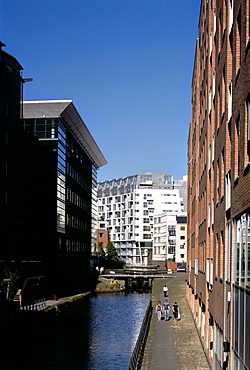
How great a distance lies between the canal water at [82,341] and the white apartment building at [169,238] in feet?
295

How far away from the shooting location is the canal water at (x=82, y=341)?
39250 millimetres

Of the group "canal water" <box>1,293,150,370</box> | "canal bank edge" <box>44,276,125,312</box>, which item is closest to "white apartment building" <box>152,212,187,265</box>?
"canal bank edge" <box>44,276,125,312</box>

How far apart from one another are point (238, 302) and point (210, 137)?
16905 millimetres

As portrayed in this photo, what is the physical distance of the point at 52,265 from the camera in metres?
86.1

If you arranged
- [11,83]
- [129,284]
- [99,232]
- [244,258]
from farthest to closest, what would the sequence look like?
[99,232]
[129,284]
[11,83]
[244,258]

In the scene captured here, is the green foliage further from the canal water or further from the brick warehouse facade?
the brick warehouse facade

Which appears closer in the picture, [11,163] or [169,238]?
[11,163]

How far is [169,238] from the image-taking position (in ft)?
589

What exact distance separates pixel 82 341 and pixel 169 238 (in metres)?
132

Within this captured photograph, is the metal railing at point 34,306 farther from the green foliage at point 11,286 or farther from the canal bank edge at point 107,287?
the canal bank edge at point 107,287

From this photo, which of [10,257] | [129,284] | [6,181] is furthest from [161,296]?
[129,284]

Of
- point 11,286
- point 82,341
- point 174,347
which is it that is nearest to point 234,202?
point 174,347

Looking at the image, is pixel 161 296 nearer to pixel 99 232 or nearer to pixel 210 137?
pixel 210 137

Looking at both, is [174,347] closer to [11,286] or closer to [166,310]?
[166,310]
